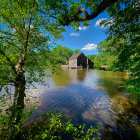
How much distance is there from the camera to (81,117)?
416cm

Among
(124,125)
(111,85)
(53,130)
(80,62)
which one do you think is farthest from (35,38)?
(80,62)

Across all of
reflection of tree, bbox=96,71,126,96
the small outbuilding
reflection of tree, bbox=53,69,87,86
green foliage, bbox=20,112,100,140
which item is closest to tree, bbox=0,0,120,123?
green foliage, bbox=20,112,100,140

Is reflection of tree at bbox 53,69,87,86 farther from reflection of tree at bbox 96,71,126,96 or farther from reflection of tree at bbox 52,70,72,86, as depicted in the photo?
reflection of tree at bbox 96,71,126,96

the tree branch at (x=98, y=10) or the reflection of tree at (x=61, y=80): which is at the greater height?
the tree branch at (x=98, y=10)

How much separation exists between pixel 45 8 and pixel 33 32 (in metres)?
1.69

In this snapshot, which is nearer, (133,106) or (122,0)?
(122,0)

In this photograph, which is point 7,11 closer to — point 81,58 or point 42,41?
point 42,41

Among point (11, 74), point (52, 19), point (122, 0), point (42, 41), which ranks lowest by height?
point (11, 74)

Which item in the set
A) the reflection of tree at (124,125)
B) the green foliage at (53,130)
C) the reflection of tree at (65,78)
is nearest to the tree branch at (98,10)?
the green foliage at (53,130)

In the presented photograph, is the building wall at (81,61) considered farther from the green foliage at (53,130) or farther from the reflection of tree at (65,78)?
the green foliage at (53,130)

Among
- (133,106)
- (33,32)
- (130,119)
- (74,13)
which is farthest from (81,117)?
(74,13)

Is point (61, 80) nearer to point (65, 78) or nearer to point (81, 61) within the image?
point (65, 78)

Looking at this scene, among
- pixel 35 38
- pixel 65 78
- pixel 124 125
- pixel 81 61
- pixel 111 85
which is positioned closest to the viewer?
pixel 35 38

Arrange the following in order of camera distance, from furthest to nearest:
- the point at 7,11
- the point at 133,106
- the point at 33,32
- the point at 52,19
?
the point at 133,106, the point at 52,19, the point at 33,32, the point at 7,11
